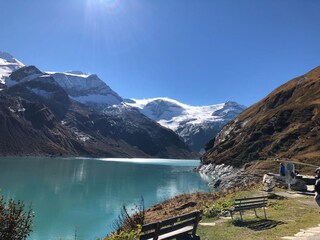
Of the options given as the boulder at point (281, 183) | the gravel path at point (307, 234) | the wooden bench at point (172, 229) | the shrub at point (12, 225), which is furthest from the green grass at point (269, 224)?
the boulder at point (281, 183)

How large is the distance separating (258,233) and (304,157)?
73.6 metres

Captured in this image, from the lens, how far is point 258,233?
19.5 meters

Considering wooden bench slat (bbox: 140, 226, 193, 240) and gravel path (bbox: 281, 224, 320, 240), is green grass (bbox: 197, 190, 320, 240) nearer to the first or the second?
gravel path (bbox: 281, 224, 320, 240)

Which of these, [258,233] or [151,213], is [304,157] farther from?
[258,233]

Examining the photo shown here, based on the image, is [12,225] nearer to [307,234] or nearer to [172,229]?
[172,229]

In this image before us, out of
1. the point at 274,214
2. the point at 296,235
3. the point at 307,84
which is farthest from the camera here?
the point at 307,84

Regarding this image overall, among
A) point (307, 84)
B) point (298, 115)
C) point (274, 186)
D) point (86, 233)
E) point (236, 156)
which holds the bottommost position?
point (86, 233)

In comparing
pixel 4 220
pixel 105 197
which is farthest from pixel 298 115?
pixel 4 220

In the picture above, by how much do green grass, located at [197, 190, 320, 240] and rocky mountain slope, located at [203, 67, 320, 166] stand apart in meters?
58.0

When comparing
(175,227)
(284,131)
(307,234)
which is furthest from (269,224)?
(284,131)

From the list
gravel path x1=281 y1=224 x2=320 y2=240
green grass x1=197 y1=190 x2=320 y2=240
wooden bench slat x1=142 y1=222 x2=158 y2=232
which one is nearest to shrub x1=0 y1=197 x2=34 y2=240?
wooden bench slat x1=142 y1=222 x2=158 y2=232

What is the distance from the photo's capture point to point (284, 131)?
120m

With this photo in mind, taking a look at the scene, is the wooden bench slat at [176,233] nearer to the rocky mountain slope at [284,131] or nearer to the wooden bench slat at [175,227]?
the wooden bench slat at [175,227]

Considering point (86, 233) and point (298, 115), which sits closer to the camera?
point (86, 233)
